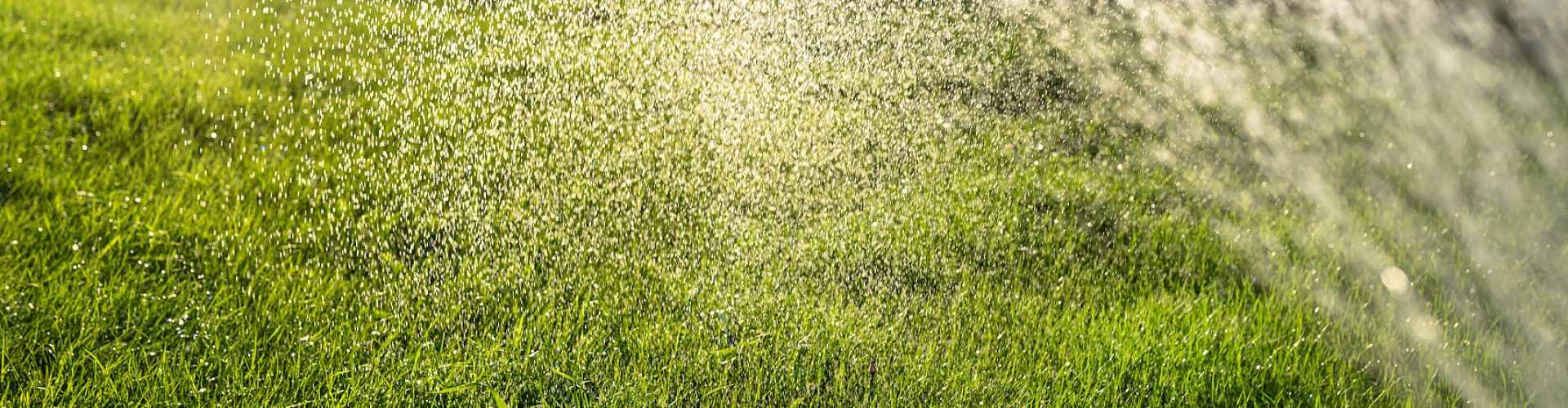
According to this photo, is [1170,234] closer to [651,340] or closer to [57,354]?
[651,340]

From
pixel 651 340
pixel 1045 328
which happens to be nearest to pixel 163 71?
pixel 651 340

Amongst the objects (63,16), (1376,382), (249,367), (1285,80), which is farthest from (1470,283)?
(63,16)

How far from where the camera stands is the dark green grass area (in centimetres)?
186

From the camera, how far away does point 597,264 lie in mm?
2242

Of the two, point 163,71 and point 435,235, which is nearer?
point 435,235

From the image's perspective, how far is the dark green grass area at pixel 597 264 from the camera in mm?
1863

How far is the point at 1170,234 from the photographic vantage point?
2.49 m

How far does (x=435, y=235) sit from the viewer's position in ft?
7.68

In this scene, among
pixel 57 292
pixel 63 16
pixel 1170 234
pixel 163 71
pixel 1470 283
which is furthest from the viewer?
pixel 63 16

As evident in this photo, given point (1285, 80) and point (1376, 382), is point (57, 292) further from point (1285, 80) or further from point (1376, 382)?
point (1285, 80)

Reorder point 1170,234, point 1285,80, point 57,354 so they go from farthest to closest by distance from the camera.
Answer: point 1285,80
point 1170,234
point 57,354

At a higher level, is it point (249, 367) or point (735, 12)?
point (735, 12)

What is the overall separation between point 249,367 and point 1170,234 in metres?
1.70

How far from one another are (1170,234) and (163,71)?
243 centimetres
